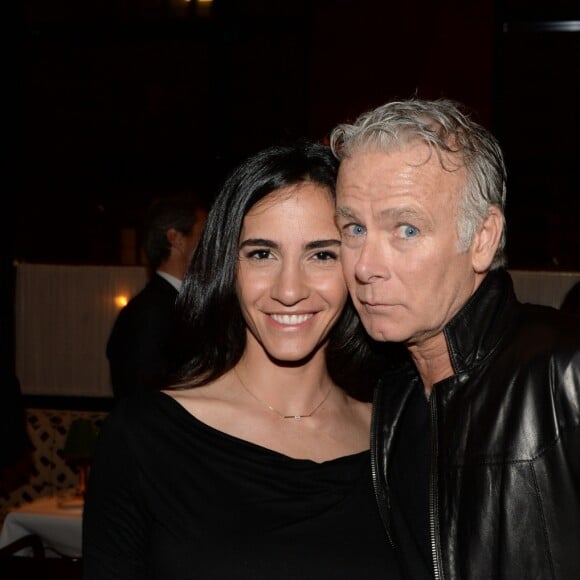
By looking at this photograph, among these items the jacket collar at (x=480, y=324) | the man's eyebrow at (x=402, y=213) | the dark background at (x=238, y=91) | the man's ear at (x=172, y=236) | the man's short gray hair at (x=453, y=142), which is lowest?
the jacket collar at (x=480, y=324)

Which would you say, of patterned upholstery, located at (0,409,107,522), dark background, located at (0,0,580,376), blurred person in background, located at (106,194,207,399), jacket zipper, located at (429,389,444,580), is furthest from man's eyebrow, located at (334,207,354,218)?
patterned upholstery, located at (0,409,107,522)

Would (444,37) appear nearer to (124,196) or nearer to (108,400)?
(124,196)

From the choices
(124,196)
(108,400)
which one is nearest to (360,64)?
(124,196)

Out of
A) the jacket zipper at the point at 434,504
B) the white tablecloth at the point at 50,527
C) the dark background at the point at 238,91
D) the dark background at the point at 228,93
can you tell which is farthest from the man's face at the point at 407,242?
the dark background at the point at 228,93

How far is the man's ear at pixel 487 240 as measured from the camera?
6.07 feet

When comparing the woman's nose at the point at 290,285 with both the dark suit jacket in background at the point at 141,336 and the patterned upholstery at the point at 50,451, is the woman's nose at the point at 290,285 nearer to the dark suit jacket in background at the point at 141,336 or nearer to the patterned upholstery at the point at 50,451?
the dark suit jacket in background at the point at 141,336

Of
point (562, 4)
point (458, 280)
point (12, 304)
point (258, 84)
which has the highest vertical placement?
point (562, 4)

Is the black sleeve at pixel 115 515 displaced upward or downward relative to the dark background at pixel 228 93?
downward

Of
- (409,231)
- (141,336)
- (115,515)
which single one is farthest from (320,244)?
(141,336)

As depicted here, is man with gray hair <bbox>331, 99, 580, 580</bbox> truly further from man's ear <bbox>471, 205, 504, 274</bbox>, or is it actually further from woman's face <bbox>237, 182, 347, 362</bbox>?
woman's face <bbox>237, 182, 347, 362</bbox>

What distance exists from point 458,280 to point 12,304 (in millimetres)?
5605

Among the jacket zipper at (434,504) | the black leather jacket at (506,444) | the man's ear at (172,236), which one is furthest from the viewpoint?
the man's ear at (172,236)

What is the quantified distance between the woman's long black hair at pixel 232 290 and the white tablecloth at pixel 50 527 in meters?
2.96

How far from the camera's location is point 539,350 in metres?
1.73
